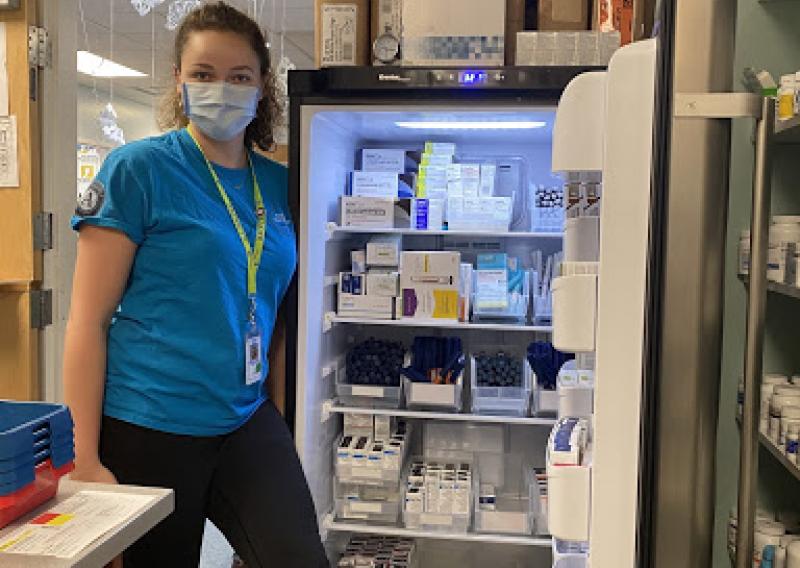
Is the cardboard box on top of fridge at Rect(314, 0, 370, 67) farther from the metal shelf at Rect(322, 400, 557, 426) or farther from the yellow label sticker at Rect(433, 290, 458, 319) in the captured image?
the metal shelf at Rect(322, 400, 557, 426)

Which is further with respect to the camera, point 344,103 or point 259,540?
point 344,103

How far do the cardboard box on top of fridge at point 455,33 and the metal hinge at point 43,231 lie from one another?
1.44 meters

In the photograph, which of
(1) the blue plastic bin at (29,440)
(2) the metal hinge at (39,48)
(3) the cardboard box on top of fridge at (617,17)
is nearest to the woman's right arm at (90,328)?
(1) the blue plastic bin at (29,440)

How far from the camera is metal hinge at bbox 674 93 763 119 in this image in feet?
3.06

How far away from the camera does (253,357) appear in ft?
6.63

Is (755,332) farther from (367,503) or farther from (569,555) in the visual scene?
(367,503)

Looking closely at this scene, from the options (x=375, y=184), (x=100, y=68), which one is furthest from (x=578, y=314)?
(x=100, y=68)

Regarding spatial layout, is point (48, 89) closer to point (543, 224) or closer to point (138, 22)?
point (543, 224)

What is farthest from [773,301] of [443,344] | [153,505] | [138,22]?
[138,22]

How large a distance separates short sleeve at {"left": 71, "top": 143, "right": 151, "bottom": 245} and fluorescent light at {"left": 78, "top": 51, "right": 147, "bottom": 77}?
251 inches

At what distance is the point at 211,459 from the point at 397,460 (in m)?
0.95

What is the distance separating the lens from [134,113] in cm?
1198

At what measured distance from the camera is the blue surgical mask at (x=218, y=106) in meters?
1.98

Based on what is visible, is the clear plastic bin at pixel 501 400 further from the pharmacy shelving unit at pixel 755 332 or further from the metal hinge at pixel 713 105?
the metal hinge at pixel 713 105
